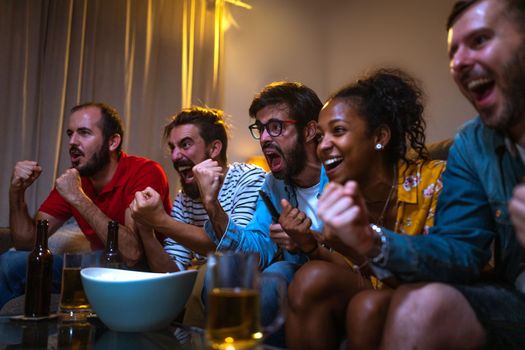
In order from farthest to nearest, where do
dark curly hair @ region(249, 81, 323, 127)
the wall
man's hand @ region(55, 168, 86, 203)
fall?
the wall
man's hand @ region(55, 168, 86, 203)
dark curly hair @ region(249, 81, 323, 127)

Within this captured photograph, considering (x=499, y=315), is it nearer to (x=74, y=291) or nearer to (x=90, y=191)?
(x=74, y=291)

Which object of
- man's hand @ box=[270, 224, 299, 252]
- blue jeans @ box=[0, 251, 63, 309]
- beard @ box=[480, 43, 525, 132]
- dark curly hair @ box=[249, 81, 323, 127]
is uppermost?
dark curly hair @ box=[249, 81, 323, 127]

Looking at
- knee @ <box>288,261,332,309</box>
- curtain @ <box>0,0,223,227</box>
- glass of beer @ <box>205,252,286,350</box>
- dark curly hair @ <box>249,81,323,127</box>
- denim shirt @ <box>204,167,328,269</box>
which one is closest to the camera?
glass of beer @ <box>205,252,286,350</box>

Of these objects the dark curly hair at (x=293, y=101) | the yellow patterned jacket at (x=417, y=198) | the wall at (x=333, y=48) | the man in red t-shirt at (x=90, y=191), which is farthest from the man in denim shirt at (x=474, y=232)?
the wall at (x=333, y=48)

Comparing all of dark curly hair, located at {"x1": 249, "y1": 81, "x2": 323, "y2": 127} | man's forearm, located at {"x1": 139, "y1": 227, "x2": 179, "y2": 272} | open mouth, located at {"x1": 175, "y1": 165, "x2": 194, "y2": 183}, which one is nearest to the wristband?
dark curly hair, located at {"x1": 249, "y1": 81, "x2": 323, "y2": 127}

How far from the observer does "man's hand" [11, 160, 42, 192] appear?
2.07 meters

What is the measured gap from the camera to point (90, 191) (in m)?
2.22

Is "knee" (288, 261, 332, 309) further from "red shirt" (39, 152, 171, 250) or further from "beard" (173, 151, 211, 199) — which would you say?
"red shirt" (39, 152, 171, 250)

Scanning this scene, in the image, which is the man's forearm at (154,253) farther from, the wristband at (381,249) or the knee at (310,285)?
the wristband at (381,249)

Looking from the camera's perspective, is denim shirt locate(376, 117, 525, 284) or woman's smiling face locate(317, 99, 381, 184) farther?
woman's smiling face locate(317, 99, 381, 184)

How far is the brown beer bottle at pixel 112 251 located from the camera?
131 centimetres

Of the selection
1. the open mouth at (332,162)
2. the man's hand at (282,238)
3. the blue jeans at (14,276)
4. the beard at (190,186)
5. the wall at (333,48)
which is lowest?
the blue jeans at (14,276)

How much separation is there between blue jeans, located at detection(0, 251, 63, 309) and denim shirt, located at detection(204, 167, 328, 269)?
60 centimetres

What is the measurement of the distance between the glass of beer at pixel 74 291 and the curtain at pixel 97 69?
1.56m
